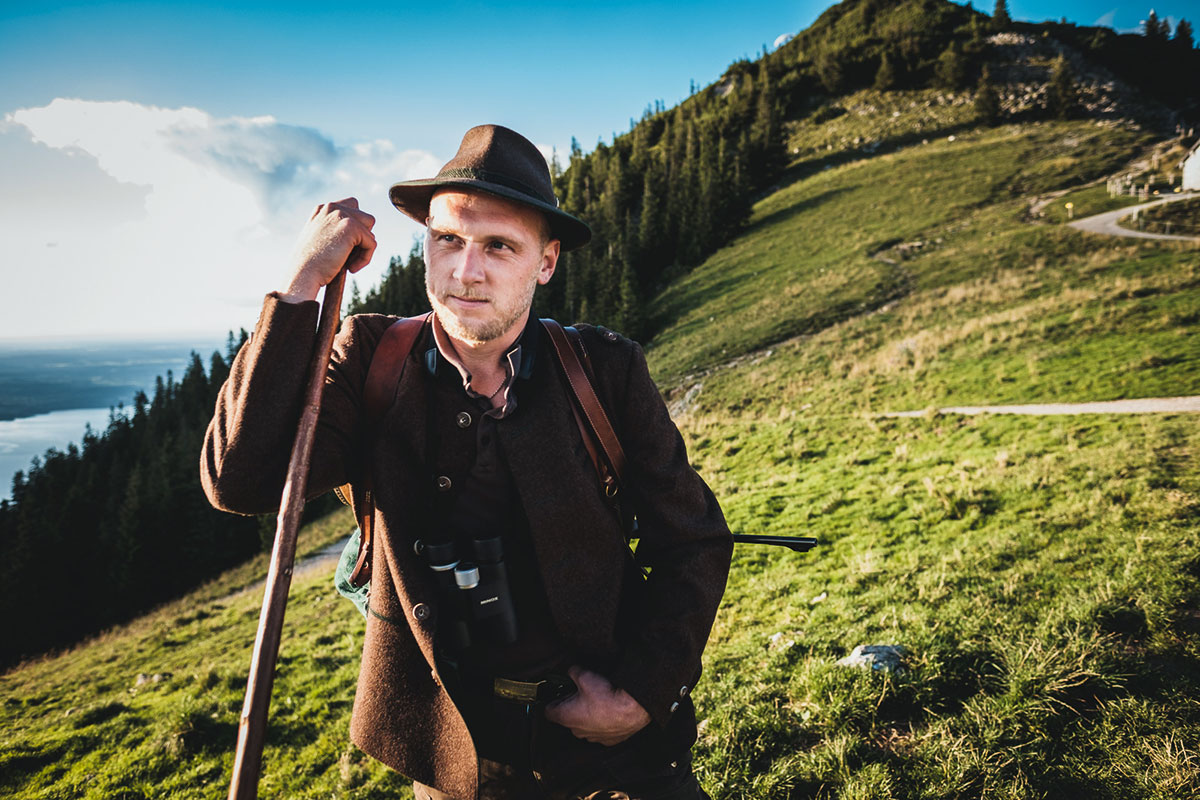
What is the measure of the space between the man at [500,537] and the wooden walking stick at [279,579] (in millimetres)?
165

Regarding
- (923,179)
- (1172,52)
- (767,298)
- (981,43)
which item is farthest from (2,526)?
(1172,52)

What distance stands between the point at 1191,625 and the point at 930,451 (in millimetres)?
7221

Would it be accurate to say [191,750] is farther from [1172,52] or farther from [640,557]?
[1172,52]

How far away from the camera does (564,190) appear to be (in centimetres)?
7856

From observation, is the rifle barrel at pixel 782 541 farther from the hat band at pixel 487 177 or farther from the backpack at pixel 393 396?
the hat band at pixel 487 177

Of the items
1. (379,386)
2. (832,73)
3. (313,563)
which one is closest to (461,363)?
(379,386)

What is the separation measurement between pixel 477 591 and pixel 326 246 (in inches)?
54.5

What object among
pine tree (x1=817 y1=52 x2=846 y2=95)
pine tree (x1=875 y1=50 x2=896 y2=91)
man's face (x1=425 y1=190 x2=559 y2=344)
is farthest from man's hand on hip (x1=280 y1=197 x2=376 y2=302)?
pine tree (x1=817 y1=52 x2=846 y2=95)

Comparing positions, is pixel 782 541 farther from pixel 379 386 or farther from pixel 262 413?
pixel 262 413

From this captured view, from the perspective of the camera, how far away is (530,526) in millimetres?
1979

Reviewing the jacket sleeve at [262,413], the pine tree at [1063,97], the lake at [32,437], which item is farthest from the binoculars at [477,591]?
the lake at [32,437]

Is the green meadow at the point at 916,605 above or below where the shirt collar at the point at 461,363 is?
below

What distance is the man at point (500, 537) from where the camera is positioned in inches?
74.7

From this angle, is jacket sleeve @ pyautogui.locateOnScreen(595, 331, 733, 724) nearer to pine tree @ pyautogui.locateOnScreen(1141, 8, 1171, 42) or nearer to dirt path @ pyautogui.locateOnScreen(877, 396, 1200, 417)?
dirt path @ pyautogui.locateOnScreen(877, 396, 1200, 417)
